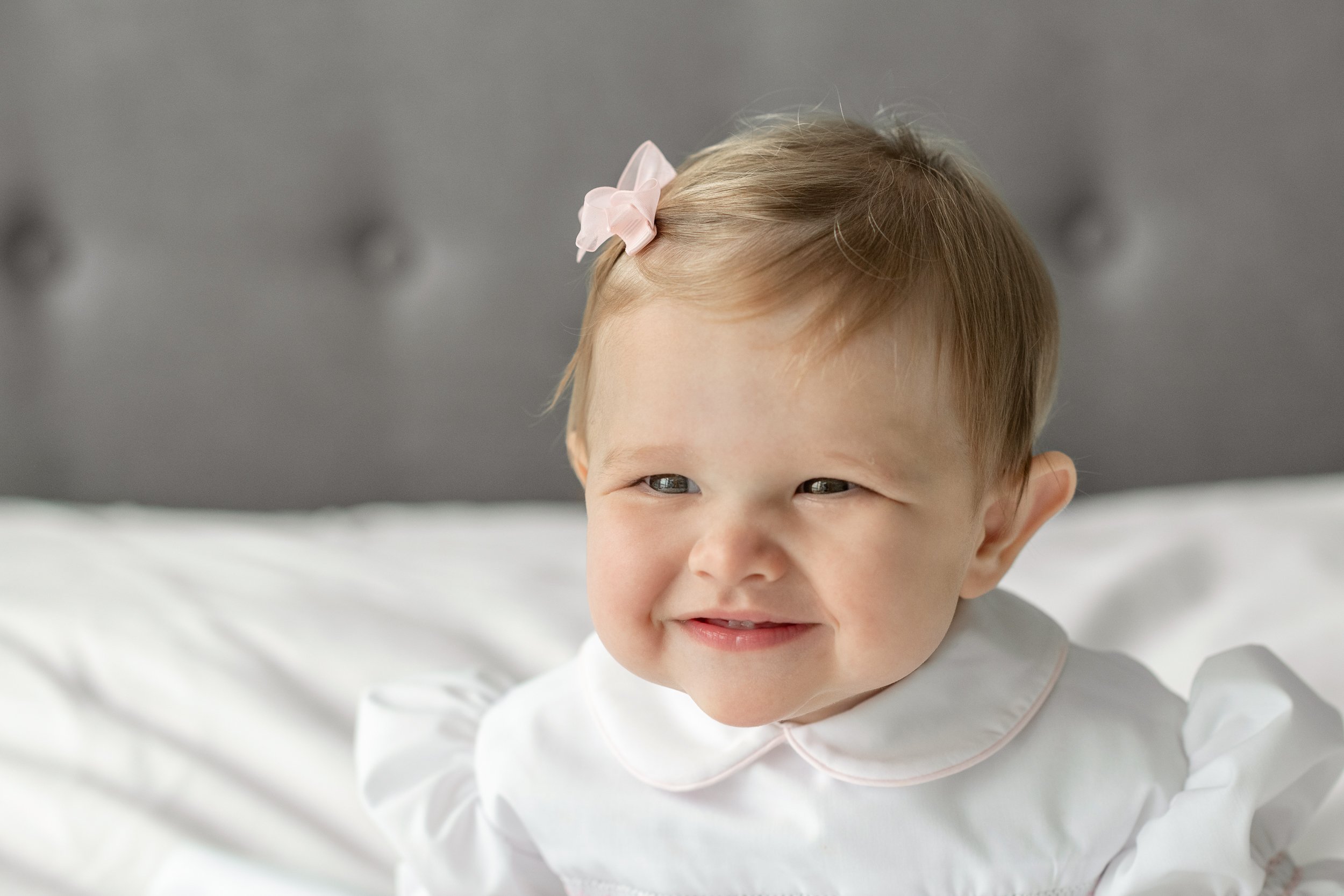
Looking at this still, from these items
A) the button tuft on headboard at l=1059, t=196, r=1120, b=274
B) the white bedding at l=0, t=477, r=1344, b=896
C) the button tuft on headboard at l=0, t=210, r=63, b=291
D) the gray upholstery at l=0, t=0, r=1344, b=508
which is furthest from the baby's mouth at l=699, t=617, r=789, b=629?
the button tuft on headboard at l=0, t=210, r=63, b=291

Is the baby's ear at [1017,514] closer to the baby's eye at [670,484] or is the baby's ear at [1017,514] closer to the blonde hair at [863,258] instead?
the blonde hair at [863,258]

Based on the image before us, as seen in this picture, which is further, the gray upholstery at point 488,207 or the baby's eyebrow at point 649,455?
the gray upholstery at point 488,207

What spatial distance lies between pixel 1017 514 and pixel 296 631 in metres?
0.72

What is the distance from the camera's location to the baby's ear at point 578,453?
0.78m

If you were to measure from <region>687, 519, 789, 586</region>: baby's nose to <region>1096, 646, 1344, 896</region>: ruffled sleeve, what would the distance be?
0.30 meters

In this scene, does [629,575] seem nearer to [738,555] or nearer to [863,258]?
[738,555]

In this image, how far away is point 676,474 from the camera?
65 centimetres

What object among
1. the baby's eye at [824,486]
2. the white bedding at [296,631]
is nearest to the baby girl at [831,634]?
Result: the baby's eye at [824,486]

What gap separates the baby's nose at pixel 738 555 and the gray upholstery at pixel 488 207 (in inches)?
31.4

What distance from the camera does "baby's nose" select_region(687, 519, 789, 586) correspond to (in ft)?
2.00

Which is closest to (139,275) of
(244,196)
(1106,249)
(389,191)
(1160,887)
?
(244,196)

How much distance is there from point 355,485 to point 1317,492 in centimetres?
115

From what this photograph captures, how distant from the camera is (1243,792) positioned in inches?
27.1

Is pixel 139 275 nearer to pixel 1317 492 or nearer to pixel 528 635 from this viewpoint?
pixel 528 635
